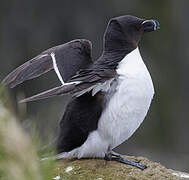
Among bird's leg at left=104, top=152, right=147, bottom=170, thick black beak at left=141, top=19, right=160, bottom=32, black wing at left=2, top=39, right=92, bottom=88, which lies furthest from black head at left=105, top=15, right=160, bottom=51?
bird's leg at left=104, top=152, right=147, bottom=170

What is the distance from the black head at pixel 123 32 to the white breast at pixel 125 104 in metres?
0.36

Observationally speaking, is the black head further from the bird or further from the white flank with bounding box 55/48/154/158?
the white flank with bounding box 55/48/154/158

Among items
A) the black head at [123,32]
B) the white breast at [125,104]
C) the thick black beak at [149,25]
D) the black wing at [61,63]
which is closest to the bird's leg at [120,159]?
the white breast at [125,104]

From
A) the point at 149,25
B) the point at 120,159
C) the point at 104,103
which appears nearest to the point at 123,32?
the point at 149,25

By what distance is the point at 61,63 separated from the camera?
4094 mm

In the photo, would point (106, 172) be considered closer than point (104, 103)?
Yes

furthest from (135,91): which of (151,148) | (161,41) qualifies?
(161,41)

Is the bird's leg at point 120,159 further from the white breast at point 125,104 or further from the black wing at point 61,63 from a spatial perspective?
the black wing at point 61,63

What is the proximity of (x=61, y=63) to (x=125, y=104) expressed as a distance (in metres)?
0.65

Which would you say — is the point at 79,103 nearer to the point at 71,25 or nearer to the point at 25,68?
the point at 25,68

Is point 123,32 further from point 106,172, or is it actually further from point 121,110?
point 106,172

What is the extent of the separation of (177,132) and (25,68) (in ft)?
26.9

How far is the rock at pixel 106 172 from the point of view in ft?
11.3

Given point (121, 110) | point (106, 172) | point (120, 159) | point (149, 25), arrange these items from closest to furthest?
point (106, 172)
point (121, 110)
point (120, 159)
point (149, 25)
